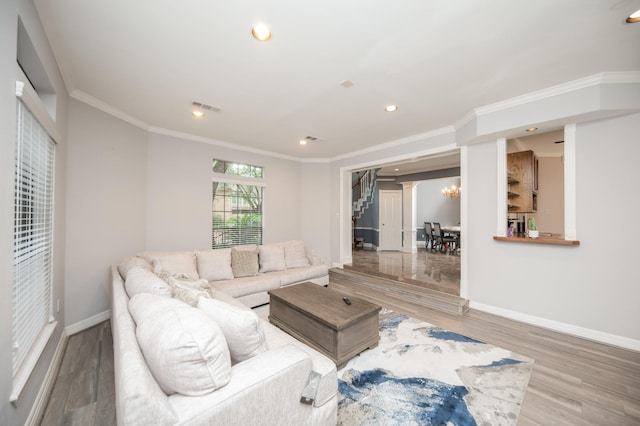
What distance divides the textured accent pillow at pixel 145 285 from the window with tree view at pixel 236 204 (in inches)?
113

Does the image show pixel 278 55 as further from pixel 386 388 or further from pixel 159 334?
pixel 386 388

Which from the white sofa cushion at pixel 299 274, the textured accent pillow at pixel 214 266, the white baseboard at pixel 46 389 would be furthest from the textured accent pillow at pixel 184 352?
the white sofa cushion at pixel 299 274

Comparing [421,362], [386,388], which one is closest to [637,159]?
[421,362]

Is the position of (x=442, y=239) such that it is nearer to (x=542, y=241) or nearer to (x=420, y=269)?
(x=420, y=269)

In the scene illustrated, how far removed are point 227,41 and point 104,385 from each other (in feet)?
9.99

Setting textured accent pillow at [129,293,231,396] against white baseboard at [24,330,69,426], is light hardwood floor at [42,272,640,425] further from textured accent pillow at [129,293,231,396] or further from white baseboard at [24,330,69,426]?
textured accent pillow at [129,293,231,396]

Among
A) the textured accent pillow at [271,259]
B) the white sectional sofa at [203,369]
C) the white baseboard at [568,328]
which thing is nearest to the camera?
the white sectional sofa at [203,369]

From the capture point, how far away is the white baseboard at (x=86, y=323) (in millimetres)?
2922

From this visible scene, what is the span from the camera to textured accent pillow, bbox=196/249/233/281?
3.63 metres

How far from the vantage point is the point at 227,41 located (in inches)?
82.0

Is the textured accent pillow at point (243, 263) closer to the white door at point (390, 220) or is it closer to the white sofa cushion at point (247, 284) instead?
the white sofa cushion at point (247, 284)

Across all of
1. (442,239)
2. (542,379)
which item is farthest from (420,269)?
(542,379)

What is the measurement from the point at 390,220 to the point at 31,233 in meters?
8.64

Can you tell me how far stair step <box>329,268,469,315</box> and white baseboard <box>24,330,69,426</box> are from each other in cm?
382
